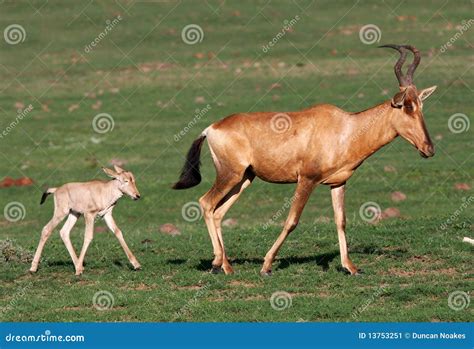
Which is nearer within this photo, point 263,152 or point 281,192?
point 263,152

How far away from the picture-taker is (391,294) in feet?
48.2

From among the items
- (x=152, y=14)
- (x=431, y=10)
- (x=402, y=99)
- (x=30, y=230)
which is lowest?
(x=30, y=230)

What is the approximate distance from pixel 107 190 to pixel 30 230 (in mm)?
8688

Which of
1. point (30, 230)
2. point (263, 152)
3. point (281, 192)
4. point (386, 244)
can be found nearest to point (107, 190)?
point (263, 152)

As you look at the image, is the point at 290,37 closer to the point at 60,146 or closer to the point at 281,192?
the point at 60,146
